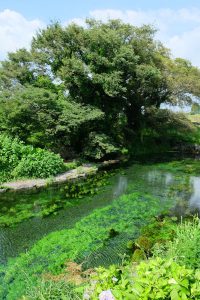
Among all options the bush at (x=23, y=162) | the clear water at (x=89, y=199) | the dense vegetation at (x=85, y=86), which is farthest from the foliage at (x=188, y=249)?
the dense vegetation at (x=85, y=86)

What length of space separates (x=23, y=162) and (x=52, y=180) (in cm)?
220

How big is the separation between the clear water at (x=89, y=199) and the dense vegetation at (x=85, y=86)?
Answer: 5.24 m

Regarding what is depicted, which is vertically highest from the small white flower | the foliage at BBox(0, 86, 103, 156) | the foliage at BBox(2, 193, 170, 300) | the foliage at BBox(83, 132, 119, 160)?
the foliage at BBox(0, 86, 103, 156)

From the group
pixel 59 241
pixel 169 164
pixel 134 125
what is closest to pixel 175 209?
pixel 59 241

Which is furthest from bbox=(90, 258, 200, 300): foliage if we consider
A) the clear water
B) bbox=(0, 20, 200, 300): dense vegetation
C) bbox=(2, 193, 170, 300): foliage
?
the clear water

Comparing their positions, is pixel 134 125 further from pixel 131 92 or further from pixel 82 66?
pixel 82 66

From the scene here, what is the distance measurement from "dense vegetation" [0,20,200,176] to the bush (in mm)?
Answer: 3700

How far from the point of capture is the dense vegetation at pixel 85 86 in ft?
84.9

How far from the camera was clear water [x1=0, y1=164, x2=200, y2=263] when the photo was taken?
12.8 m

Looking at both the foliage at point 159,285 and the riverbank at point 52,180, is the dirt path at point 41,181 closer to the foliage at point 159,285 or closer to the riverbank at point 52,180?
the riverbank at point 52,180

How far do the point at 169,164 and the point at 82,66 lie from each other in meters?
10.9

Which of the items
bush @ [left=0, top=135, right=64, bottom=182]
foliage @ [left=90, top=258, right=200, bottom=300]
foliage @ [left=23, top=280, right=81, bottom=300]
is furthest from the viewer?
bush @ [left=0, top=135, right=64, bottom=182]

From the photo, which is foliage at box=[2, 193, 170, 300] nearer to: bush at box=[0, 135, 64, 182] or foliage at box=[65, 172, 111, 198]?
foliage at box=[65, 172, 111, 198]

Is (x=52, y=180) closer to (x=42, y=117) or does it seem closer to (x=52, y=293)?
(x=42, y=117)
